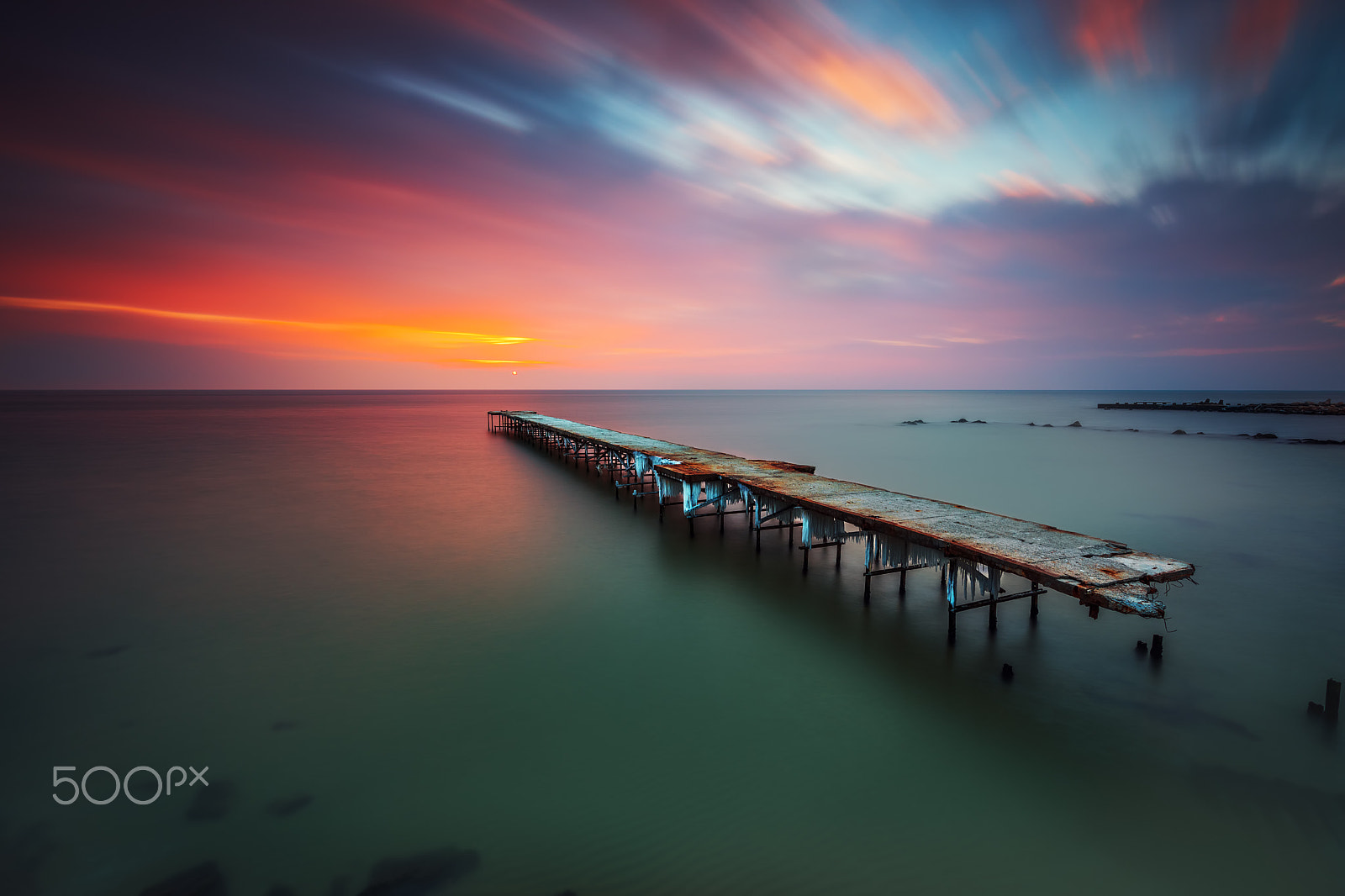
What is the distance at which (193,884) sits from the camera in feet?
17.9

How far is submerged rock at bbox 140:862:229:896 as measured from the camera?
17.6 ft

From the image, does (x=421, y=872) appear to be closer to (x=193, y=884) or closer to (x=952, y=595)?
(x=193, y=884)

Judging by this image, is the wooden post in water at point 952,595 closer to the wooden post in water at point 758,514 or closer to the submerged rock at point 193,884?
the wooden post in water at point 758,514

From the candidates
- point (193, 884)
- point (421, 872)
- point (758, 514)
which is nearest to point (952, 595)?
point (758, 514)

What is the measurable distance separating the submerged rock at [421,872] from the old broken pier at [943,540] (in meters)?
7.78

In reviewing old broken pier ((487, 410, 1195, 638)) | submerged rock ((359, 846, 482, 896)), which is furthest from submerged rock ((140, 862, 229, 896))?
old broken pier ((487, 410, 1195, 638))

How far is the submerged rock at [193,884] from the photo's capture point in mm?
5375

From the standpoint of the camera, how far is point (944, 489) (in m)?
26.6

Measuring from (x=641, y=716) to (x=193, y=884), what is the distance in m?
4.99

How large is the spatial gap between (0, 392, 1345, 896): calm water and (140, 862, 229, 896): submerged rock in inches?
4.2

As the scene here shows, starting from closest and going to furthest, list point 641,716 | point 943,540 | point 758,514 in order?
point 641,716 < point 943,540 < point 758,514

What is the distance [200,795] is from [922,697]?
369 inches

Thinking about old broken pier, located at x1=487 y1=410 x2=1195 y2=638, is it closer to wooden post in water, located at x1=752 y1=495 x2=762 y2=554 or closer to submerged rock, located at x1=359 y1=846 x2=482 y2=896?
wooden post in water, located at x1=752 y1=495 x2=762 y2=554

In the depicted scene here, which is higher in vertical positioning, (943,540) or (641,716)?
(943,540)
